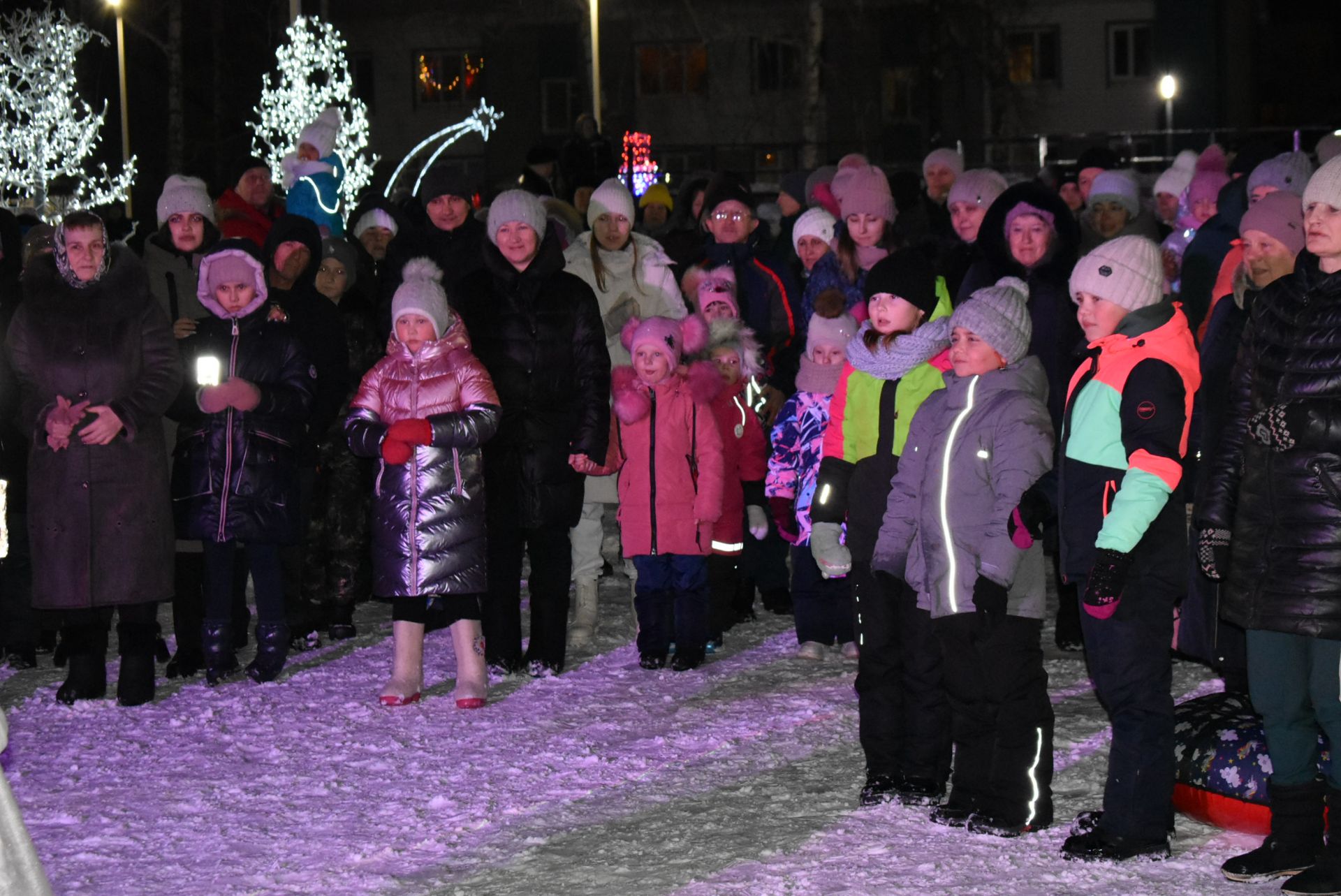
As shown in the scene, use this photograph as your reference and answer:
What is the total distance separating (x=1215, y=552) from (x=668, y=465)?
3335mm

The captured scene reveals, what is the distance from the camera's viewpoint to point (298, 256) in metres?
8.66

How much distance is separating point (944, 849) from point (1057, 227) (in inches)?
132

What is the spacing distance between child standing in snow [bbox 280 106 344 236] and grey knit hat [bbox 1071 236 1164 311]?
586cm

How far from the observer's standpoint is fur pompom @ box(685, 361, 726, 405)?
323 inches

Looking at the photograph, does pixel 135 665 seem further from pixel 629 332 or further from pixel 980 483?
pixel 980 483

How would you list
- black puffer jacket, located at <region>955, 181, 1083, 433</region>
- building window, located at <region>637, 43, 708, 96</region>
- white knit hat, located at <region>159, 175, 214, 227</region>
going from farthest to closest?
building window, located at <region>637, 43, 708, 96</region> < white knit hat, located at <region>159, 175, 214, 227</region> < black puffer jacket, located at <region>955, 181, 1083, 433</region>

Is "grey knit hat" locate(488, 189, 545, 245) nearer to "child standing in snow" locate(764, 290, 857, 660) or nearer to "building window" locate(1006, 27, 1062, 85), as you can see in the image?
"child standing in snow" locate(764, 290, 857, 660)

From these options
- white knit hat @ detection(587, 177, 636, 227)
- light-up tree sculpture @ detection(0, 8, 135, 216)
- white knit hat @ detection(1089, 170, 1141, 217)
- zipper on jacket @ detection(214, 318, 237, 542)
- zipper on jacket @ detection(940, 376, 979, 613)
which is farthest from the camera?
light-up tree sculpture @ detection(0, 8, 135, 216)

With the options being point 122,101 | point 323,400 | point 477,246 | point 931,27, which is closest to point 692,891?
point 323,400

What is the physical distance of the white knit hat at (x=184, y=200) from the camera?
334 inches

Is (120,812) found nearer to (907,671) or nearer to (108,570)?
(108,570)

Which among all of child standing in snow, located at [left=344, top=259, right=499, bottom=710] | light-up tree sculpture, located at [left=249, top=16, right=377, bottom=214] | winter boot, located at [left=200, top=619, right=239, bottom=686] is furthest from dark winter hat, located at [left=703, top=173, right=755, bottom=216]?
light-up tree sculpture, located at [left=249, top=16, right=377, bottom=214]

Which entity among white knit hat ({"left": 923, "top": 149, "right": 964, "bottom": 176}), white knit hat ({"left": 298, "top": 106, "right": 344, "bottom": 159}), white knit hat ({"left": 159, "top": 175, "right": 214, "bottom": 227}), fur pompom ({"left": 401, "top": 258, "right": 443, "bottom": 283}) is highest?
white knit hat ({"left": 298, "top": 106, "right": 344, "bottom": 159})

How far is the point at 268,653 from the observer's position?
7.91m
